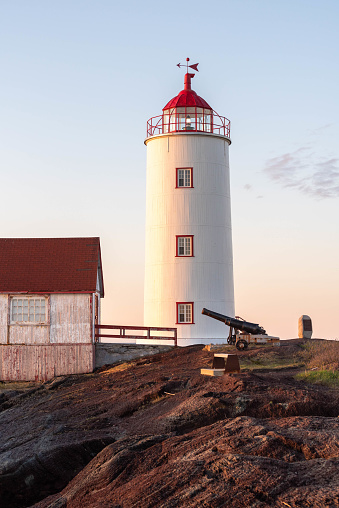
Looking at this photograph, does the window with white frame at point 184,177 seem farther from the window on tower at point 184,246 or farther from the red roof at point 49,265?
the red roof at point 49,265

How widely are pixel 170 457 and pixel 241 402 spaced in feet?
10.6

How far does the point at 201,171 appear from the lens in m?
31.1

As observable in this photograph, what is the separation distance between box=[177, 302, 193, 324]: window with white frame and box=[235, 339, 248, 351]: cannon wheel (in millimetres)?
4782

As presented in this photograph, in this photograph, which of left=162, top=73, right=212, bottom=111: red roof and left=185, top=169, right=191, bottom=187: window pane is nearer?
left=185, top=169, right=191, bottom=187: window pane

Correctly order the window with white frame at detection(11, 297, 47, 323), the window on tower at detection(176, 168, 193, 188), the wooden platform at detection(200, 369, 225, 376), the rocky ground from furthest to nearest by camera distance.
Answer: the window on tower at detection(176, 168, 193, 188) < the window with white frame at detection(11, 297, 47, 323) < the wooden platform at detection(200, 369, 225, 376) < the rocky ground

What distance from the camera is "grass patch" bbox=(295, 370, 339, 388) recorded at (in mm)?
16891

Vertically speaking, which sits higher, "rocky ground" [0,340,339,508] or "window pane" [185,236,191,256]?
"window pane" [185,236,191,256]

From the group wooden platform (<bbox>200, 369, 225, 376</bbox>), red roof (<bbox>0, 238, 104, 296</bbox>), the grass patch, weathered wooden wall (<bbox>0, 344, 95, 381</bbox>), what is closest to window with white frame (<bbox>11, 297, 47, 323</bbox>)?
red roof (<bbox>0, 238, 104, 296</bbox>)

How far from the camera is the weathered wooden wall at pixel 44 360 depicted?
87.1ft

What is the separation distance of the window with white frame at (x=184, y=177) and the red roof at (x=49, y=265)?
4881 mm

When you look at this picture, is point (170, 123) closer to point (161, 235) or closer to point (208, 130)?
point (208, 130)

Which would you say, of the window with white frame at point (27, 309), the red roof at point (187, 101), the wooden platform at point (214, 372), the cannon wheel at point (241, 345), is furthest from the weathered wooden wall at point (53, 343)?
the red roof at point (187, 101)

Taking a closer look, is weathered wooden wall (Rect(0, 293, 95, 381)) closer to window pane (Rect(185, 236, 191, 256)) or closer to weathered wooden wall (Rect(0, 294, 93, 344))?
weathered wooden wall (Rect(0, 294, 93, 344))

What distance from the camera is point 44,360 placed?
26562mm
